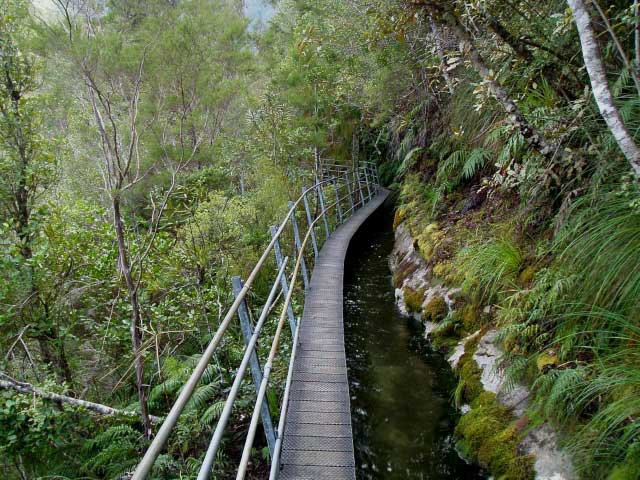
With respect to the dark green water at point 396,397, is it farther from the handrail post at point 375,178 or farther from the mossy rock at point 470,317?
the handrail post at point 375,178

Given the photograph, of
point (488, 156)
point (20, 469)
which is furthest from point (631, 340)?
point (20, 469)

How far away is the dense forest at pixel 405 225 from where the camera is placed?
2.89 meters

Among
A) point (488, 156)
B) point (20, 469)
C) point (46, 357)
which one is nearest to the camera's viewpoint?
point (20, 469)

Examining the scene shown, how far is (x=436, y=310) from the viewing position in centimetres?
534

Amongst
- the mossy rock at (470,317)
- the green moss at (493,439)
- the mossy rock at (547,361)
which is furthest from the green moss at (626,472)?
the mossy rock at (470,317)

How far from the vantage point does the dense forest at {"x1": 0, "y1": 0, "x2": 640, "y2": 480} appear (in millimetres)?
2891

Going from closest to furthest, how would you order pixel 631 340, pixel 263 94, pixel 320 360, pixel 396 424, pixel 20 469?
pixel 631 340
pixel 396 424
pixel 320 360
pixel 20 469
pixel 263 94

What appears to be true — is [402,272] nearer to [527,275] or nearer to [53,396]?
[527,275]

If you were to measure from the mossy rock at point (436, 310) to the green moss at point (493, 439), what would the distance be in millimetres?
1587

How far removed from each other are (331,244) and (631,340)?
5.73 m

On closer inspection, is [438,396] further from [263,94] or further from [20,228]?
[263,94]

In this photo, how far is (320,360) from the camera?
411 cm

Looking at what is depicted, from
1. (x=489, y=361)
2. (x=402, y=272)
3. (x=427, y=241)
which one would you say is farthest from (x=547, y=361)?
(x=402, y=272)

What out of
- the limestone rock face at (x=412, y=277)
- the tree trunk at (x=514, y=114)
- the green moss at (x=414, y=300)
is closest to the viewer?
the tree trunk at (x=514, y=114)
